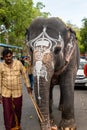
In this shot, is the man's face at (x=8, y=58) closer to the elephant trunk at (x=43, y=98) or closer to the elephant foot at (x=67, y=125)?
the elephant trunk at (x=43, y=98)

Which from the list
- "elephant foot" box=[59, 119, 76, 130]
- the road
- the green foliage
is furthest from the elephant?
the green foliage

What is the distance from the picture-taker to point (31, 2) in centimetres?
3944

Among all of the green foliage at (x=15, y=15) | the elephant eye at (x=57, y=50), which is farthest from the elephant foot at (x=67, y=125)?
the green foliage at (x=15, y=15)

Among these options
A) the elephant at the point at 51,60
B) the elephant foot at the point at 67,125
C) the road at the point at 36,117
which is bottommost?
the road at the point at 36,117

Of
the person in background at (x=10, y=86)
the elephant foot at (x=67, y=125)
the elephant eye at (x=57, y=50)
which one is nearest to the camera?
the elephant eye at (x=57, y=50)

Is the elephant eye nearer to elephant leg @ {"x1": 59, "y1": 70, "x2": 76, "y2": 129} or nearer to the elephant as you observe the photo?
the elephant

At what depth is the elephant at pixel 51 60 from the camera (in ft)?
21.5

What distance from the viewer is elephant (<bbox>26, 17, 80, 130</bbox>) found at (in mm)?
6547

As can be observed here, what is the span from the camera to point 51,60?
22.4ft

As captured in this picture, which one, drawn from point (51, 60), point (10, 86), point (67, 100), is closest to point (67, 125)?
point (67, 100)

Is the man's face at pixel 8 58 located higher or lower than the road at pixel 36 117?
higher

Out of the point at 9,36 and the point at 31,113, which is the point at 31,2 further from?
the point at 31,113

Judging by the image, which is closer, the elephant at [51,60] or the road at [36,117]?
the elephant at [51,60]

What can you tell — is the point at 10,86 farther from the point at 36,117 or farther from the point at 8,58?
the point at 36,117
